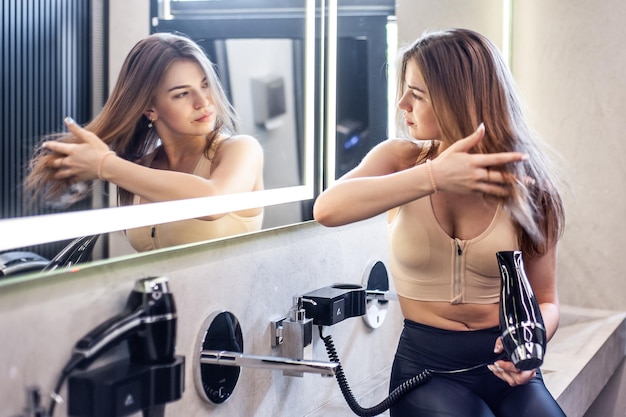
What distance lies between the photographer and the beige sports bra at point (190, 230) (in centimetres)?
119

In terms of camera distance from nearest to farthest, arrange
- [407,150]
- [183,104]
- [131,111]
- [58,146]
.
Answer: [58,146] < [131,111] < [183,104] < [407,150]

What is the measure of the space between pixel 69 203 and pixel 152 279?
7.3 inches

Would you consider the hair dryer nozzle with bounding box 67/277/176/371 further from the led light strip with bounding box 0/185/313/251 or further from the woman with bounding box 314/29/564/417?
the woman with bounding box 314/29/564/417

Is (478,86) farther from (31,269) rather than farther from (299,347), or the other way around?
(31,269)

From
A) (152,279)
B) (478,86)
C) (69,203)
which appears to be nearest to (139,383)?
(152,279)

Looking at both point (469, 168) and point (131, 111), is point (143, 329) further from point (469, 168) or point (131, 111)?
point (469, 168)

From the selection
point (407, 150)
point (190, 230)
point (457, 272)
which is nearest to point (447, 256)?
point (457, 272)

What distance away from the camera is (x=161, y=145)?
4.05 ft

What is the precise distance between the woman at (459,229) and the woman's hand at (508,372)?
33mm

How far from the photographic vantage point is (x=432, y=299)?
1588mm

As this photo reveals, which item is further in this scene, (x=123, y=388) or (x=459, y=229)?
(x=459, y=229)

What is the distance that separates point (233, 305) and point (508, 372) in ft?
1.73

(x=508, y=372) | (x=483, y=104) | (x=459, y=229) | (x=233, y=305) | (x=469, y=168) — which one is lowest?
(x=508, y=372)

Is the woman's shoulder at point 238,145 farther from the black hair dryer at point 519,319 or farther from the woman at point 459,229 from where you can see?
the black hair dryer at point 519,319
